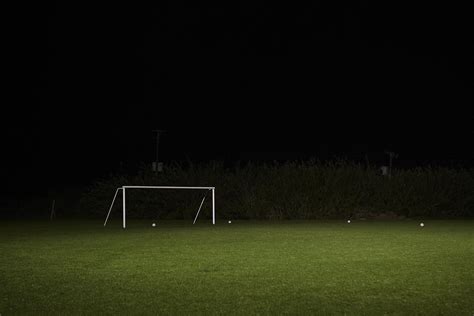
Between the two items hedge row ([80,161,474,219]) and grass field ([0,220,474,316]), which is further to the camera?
hedge row ([80,161,474,219])

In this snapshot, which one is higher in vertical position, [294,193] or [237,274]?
[294,193]

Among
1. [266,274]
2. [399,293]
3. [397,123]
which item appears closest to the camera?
[399,293]

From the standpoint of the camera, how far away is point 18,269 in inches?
385

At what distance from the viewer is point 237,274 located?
925 cm

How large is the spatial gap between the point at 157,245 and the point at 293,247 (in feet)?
8.60

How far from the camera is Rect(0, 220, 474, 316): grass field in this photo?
23.4ft

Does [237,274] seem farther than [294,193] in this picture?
No

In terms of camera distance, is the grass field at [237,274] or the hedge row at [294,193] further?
the hedge row at [294,193]

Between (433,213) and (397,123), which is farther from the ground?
(397,123)

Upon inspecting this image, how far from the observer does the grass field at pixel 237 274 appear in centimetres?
713

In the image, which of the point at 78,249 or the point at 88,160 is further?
the point at 88,160

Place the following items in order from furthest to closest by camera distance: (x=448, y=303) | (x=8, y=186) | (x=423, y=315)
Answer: (x=8, y=186), (x=448, y=303), (x=423, y=315)

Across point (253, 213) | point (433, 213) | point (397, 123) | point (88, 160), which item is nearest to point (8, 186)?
point (88, 160)

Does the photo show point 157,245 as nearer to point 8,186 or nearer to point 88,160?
point 8,186
